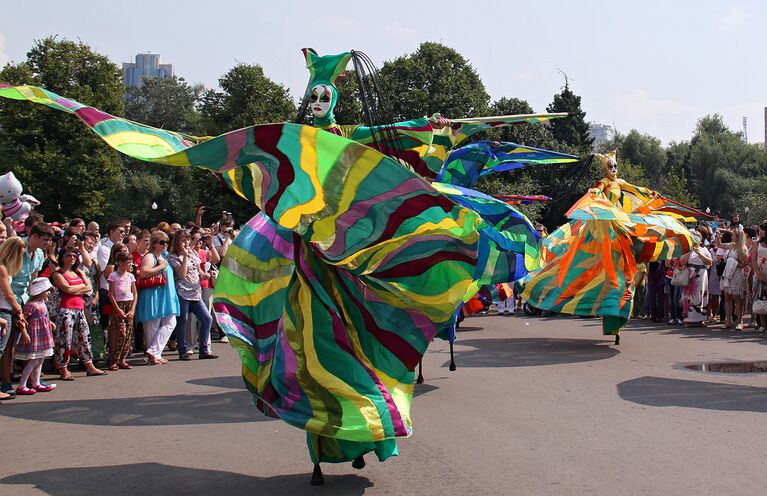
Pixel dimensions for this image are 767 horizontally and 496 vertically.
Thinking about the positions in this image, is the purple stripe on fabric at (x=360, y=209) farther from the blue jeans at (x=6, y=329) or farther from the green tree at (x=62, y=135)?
the green tree at (x=62, y=135)

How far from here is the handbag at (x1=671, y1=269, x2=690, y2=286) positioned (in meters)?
15.3

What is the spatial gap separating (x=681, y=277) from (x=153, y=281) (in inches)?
370

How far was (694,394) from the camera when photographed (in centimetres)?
826

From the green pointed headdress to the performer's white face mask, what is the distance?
0.07 feet

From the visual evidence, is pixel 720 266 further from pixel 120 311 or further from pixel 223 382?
pixel 120 311

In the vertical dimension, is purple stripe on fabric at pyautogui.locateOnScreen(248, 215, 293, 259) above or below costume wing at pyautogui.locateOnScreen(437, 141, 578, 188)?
below

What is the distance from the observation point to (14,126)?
3975 centimetres

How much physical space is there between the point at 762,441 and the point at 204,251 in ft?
28.5

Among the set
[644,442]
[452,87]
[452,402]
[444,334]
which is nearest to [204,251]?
[444,334]

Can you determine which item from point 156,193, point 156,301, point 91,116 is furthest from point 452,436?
point 156,193

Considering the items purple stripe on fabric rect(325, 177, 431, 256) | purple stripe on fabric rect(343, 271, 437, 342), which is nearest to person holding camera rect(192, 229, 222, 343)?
purple stripe on fabric rect(343, 271, 437, 342)

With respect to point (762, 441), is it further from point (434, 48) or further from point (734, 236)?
point (434, 48)

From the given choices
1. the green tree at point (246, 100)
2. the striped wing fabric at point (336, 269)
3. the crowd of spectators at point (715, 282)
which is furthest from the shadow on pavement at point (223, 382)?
the green tree at point (246, 100)

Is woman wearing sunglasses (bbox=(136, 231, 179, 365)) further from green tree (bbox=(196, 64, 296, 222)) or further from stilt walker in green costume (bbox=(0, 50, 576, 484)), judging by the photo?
green tree (bbox=(196, 64, 296, 222))
